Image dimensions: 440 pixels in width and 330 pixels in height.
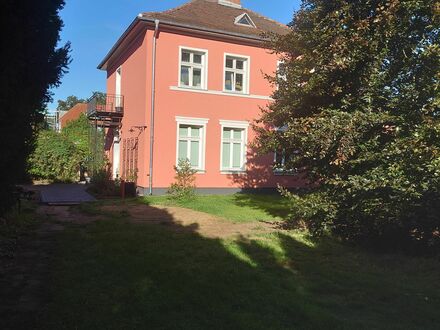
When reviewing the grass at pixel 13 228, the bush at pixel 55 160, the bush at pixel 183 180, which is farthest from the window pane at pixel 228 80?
the bush at pixel 55 160

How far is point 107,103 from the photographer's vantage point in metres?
23.4

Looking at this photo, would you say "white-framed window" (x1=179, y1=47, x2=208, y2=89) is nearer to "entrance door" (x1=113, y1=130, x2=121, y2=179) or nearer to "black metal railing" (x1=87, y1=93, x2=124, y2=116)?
"black metal railing" (x1=87, y1=93, x2=124, y2=116)

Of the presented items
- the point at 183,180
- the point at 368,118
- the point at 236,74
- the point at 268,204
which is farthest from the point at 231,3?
the point at 368,118

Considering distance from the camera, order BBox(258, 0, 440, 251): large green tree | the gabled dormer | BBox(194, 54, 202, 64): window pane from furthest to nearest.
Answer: the gabled dormer, BBox(194, 54, 202, 64): window pane, BBox(258, 0, 440, 251): large green tree

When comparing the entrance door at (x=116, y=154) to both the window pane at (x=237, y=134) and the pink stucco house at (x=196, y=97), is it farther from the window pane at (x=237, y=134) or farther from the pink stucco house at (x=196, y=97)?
the window pane at (x=237, y=134)

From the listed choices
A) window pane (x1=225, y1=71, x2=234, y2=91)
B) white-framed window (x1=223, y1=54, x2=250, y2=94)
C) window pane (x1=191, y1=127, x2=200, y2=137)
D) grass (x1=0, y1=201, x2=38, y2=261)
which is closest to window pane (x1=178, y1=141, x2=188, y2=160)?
window pane (x1=191, y1=127, x2=200, y2=137)

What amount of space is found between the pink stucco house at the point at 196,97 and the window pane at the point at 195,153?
0.14ft

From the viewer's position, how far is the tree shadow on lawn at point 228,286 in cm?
461

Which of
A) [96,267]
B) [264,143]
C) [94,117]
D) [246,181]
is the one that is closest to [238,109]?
[246,181]

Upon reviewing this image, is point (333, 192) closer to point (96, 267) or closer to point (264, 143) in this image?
point (264, 143)

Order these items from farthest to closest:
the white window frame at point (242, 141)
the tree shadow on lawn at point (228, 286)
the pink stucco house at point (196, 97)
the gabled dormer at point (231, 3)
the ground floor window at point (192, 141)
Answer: the gabled dormer at point (231, 3)
the white window frame at point (242, 141)
the ground floor window at point (192, 141)
the pink stucco house at point (196, 97)
the tree shadow on lawn at point (228, 286)

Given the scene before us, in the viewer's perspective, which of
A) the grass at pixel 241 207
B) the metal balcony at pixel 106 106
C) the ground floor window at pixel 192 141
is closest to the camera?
the grass at pixel 241 207

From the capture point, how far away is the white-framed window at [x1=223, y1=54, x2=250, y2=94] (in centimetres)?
1973

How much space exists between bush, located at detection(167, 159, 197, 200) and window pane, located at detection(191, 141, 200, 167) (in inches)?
18.1
